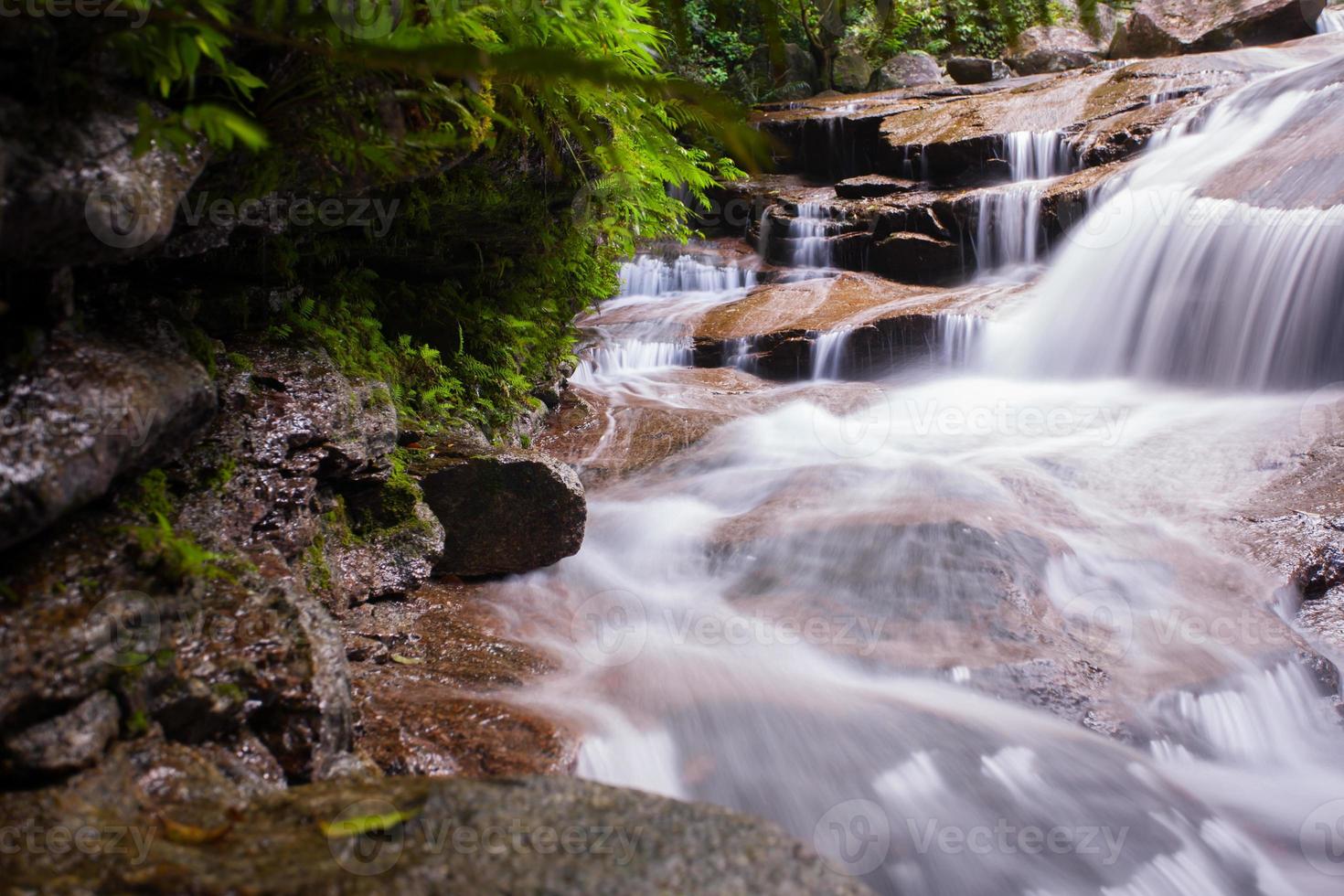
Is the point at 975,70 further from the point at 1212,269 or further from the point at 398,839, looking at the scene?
→ the point at 398,839

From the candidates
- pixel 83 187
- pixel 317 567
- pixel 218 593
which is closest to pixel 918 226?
pixel 317 567

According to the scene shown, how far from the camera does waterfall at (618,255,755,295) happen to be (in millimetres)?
12016

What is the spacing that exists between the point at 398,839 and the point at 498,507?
2.79 metres

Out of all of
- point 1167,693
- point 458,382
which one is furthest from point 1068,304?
point 458,382

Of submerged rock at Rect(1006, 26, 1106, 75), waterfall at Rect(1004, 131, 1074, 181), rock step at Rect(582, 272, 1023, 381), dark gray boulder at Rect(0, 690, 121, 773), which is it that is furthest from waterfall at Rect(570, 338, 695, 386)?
submerged rock at Rect(1006, 26, 1106, 75)

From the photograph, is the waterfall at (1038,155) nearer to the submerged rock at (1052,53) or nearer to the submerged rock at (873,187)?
the submerged rock at (873,187)

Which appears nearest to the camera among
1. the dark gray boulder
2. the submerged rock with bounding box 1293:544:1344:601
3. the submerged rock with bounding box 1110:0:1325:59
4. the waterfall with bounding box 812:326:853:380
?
the dark gray boulder

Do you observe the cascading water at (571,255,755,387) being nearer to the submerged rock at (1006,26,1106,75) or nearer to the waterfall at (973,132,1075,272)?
the waterfall at (973,132,1075,272)

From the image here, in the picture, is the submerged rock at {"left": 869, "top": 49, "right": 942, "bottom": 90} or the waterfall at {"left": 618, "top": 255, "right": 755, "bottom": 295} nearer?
the waterfall at {"left": 618, "top": 255, "right": 755, "bottom": 295}

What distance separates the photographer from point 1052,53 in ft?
57.8

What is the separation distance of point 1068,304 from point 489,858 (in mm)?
9079

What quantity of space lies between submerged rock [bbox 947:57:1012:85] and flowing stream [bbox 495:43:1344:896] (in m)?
10.2

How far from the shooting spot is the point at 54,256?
207cm

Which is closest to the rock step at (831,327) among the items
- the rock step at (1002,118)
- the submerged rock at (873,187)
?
the rock step at (1002,118)
